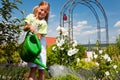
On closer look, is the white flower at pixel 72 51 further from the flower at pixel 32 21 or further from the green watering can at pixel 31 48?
the green watering can at pixel 31 48

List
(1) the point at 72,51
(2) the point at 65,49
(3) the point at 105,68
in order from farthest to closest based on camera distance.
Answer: (2) the point at 65,49 → (1) the point at 72,51 → (3) the point at 105,68

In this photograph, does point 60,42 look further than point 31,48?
Yes

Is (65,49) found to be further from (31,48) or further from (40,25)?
(31,48)

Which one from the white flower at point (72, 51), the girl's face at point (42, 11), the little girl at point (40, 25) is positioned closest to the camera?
the little girl at point (40, 25)

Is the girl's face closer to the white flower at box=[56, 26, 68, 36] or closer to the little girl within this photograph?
the little girl

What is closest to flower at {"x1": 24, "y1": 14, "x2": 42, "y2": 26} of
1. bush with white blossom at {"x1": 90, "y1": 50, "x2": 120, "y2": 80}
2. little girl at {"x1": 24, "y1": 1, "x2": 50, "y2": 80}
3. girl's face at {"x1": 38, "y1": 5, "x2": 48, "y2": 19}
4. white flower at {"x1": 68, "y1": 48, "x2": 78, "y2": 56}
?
little girl at {"x1": 24, "y1": 1, "x2": 50, "y2": 80}

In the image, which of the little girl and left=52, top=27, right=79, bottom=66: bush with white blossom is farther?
left=52, top=27, right=79, bottom=66: bush with white blossom

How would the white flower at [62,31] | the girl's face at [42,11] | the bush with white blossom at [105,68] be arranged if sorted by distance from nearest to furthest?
the girl's face at [42,11], the bush with white blossom at [105,68], the white flower at [62,31]

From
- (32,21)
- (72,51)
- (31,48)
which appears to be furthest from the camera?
(72,51)

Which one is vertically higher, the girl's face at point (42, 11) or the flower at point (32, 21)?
the girl's face at point (42, 11)

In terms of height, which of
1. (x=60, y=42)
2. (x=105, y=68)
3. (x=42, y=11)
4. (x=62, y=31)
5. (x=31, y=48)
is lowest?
(x=105, y=68)

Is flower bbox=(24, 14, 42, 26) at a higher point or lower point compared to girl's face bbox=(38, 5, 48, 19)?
lower

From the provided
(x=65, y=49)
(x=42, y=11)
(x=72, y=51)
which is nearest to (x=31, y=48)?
(x=42, y=11)

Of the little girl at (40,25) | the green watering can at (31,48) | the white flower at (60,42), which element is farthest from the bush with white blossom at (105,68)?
the green watering can at (31,48)
